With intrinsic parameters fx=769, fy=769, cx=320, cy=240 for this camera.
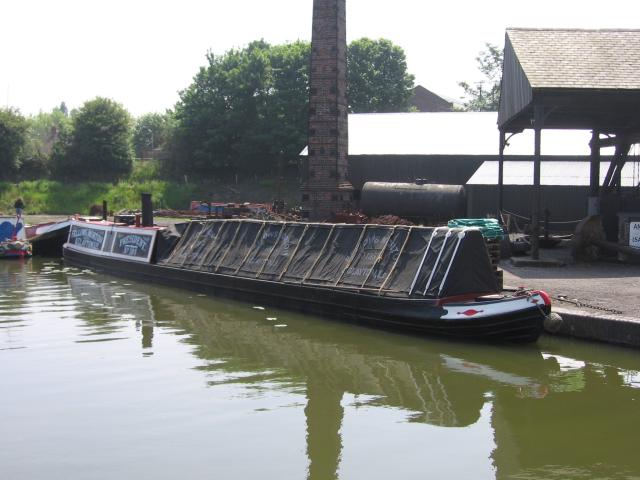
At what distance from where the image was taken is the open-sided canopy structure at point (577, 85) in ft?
55.0

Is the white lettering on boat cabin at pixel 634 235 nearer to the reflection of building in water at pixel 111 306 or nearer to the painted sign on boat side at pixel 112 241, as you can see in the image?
the reflection of building in water at pixel 111 306

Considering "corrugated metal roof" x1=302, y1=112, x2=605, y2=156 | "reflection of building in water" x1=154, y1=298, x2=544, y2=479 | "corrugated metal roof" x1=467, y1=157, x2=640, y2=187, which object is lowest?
"reflection of building in water" x1=154, y1=298, x2=544, y2=479

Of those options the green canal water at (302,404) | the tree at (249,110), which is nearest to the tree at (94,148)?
the tree at (249,110)

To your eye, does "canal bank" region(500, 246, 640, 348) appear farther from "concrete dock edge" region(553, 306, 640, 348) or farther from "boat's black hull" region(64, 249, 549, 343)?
"boat's black hull" region(64, 249, 549, 343)

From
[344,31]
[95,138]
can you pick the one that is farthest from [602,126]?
[95,138]

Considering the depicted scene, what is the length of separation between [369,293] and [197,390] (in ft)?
14.8

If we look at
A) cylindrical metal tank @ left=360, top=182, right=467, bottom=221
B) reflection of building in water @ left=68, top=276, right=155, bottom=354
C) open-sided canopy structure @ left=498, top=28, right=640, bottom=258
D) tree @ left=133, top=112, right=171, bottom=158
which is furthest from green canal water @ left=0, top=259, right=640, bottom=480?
tree @ left=133, top=112, right=171, bottom=158

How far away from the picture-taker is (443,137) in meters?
33.2

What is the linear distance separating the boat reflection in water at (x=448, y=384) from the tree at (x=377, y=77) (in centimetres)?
4315

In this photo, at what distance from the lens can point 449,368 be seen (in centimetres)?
1017

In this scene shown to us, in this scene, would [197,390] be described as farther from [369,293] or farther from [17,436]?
[369,293]

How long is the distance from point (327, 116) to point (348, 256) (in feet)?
36.5

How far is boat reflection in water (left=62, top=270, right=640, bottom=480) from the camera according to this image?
7.16 metres

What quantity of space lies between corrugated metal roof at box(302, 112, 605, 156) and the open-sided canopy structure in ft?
26.1
